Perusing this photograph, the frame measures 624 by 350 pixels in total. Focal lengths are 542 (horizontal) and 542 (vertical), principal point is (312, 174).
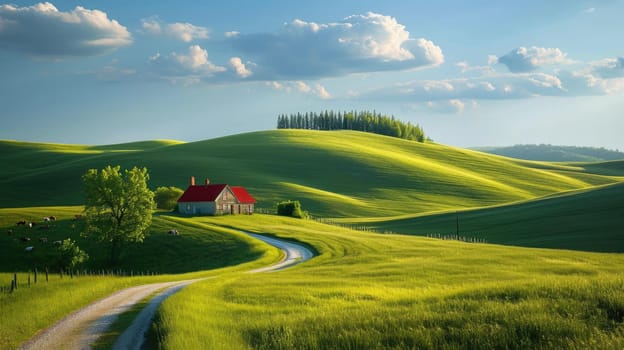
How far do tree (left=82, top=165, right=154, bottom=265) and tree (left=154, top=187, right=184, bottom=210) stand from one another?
30.2 m

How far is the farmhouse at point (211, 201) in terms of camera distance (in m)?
93.4

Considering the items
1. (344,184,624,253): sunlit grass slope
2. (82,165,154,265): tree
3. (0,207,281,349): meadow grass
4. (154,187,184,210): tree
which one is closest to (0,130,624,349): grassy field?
(0,207,281,349): meadow grass

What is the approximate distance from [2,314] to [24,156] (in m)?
187

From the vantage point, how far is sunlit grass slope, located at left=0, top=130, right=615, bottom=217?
122m

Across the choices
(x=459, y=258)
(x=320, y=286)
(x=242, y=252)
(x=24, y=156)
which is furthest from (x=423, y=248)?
(x=24, y=156)

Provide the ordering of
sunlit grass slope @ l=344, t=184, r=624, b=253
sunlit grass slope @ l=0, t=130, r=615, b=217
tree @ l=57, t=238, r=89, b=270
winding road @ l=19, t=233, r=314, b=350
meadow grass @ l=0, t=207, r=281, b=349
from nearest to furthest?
winding road @ l=19, t=233, r=314, b=350, meadow grass @ l=0, t=207, r=281, b=349, tree @ l=57, t=238, r=89, b=270, sunlit grass slope @ l=344, t=184, r=624, b=253, sunlit grass slope @ l=0, t=130, r=615, b=217

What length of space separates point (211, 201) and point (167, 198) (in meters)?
9.87

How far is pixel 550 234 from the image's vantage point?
69.8 m

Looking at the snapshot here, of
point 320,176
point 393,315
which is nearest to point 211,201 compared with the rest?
point 320,176

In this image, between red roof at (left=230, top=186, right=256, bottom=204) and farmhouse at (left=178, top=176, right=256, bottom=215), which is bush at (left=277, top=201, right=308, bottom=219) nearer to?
red roof at (left=230, top=186, right=256, bottom=204)

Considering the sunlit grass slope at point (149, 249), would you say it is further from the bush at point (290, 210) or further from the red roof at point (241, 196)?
the bush at point (290, 210)

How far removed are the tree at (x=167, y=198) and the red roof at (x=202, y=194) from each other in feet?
12.1

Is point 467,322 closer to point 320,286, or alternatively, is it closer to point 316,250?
point 320,286

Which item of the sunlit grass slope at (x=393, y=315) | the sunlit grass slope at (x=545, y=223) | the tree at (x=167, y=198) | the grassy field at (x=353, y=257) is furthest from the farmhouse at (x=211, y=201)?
the sunlit grass slope at (x=393, y=315)
